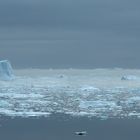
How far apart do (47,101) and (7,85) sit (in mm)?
41163

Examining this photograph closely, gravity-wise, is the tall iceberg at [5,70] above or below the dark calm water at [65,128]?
above

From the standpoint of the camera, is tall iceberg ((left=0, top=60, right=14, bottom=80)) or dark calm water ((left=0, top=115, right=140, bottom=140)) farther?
tall iceberg ((left=0, top=60, right=14, bottom=80))

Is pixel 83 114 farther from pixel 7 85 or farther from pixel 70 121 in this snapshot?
pixel 7 85

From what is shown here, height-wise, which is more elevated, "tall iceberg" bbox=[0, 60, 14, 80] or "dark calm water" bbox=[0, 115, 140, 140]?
"tall iceberg" bbox=[0, 60, 14, 80]

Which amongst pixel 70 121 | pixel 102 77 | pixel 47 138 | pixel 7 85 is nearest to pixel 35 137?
pixel 47 138

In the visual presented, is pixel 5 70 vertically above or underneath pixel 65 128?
above

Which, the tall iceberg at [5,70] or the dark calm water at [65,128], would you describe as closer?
the dark calm water at [65,128]

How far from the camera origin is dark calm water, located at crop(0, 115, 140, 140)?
46.0m

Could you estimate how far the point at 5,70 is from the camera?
346ft

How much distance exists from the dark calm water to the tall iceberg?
47154mm

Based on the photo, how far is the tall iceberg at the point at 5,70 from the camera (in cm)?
10253

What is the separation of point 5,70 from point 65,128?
56331 millimetres

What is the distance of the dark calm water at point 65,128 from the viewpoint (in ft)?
151

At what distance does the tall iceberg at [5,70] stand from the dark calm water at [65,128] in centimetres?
4715
